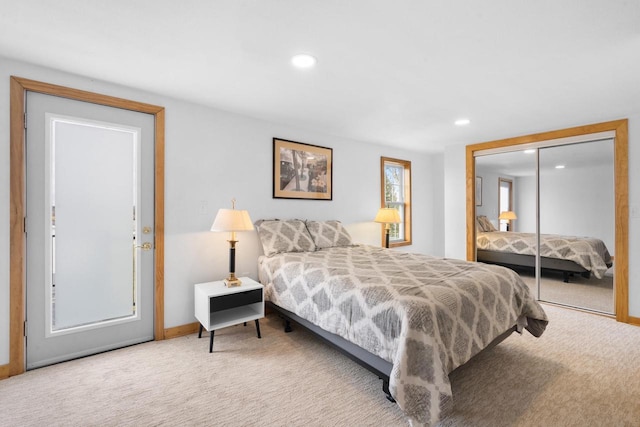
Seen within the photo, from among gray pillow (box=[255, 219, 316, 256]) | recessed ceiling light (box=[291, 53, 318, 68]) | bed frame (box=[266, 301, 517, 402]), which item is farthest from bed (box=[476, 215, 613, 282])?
recessed ceiling light (box=[291, 53, 318, 68])

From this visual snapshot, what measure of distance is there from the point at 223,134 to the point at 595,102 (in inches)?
146

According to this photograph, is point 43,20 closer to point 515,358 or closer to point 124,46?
point 124,46

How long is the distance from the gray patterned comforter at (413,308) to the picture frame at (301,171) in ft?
3.53

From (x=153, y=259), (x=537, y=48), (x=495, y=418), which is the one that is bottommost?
(x=495, y=418)

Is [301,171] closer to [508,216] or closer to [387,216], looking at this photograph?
[387,216]

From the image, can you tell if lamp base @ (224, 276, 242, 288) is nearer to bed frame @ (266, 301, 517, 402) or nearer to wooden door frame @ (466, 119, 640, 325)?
bed frame @ (266, 301, 517, 402)

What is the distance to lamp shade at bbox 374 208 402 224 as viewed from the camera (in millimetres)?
4398

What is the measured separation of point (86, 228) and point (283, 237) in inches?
69.2

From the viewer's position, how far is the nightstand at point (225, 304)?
8.41ft

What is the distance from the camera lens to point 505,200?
4230mm

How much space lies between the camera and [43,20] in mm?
1669

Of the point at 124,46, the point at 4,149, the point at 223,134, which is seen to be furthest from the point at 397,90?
the point at 4,149

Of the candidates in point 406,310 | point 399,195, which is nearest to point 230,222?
point 406,310

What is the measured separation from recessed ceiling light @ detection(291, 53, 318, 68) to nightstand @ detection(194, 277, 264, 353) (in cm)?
195
